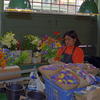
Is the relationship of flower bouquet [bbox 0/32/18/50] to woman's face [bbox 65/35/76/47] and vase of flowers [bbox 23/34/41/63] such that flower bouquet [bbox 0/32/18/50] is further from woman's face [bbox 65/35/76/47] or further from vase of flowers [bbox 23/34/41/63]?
woman's face [bbox 65/35/76/47]

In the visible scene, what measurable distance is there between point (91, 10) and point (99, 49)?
7.62 feet

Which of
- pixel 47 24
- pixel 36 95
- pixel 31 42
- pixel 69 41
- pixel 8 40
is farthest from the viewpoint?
pixel 47 24

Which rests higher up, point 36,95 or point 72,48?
point 72,48

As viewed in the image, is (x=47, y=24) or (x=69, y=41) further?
(x=47, y=24)

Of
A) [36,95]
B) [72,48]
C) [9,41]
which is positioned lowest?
[36,95]

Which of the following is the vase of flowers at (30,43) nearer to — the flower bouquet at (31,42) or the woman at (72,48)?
the flower bouquet at (31,42)

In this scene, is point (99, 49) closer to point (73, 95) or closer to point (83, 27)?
point (83, 27)

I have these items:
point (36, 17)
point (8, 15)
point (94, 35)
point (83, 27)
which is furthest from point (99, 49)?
point (8, 15)

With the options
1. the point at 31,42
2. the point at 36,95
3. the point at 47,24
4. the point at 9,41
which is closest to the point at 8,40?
the point at 9,41

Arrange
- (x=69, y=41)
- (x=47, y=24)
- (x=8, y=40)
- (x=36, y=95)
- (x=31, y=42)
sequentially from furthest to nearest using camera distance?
(x=47, y=24) → (x=31, y=42) → (x=8, y=40) → (x=69, y=41) → (x=36, y=95)

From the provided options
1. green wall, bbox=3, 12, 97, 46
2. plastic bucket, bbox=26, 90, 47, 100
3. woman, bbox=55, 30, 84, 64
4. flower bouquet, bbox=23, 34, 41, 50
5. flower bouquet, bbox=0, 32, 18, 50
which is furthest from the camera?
green wall, bbox=3, 12, 97, 46

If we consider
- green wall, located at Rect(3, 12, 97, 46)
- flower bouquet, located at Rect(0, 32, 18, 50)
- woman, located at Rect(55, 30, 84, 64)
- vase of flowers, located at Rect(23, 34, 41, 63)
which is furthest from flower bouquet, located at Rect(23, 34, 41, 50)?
woman, located at Rect(55, 30, 84, 64)

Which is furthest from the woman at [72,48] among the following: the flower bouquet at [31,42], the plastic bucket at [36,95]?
the plastic bucket at [36,95]

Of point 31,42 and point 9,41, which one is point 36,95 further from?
point 31,42
